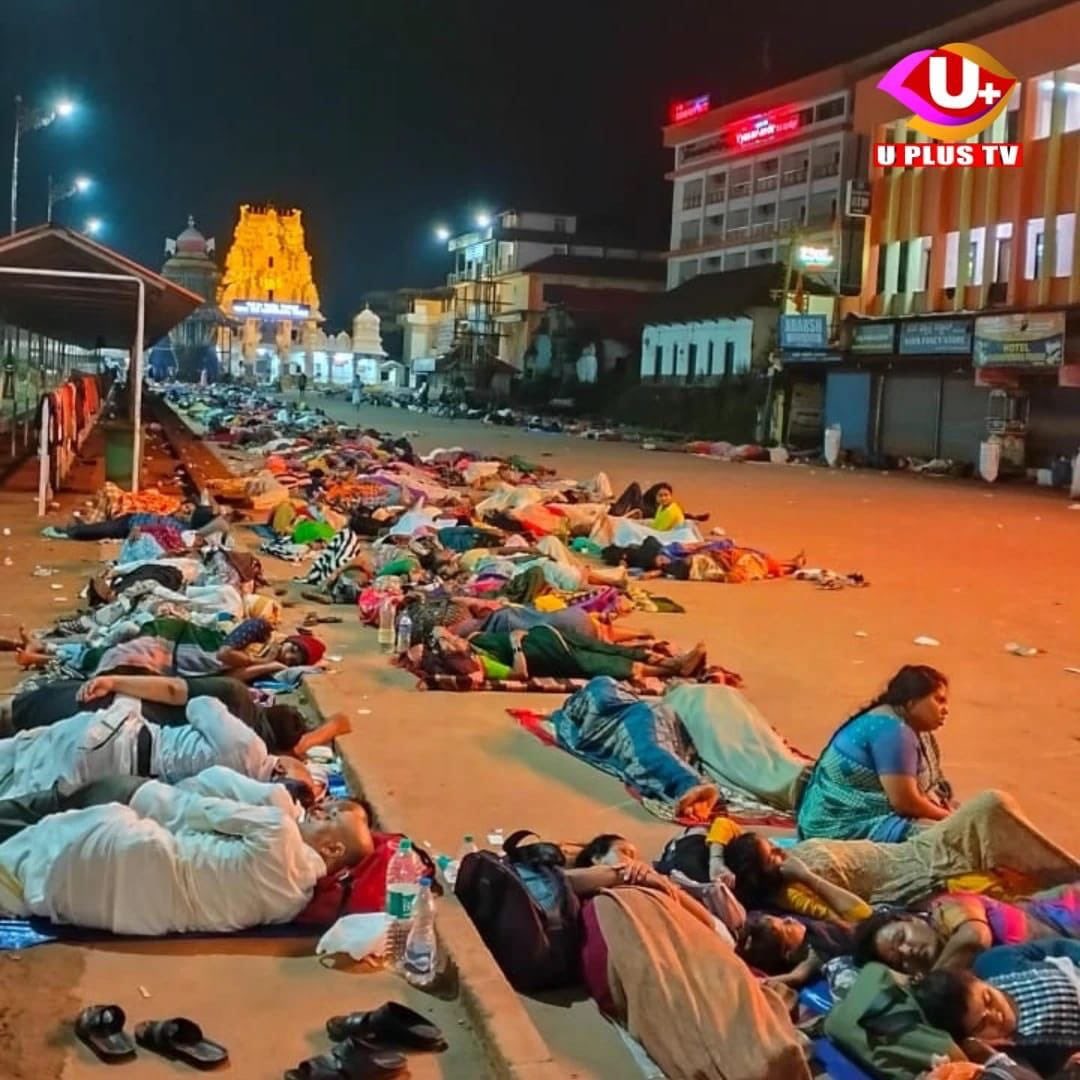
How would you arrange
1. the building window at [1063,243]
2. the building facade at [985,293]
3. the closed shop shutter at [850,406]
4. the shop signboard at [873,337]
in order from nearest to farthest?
the building facade at [985,293], the building window at [1063,243], the shop signboard at [873,337], the closed shop shutter at [850,406]

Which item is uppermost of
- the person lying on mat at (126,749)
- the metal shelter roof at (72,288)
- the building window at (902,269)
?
the building window at (902,269)

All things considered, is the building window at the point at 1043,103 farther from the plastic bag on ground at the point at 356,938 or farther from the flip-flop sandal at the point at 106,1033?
the flip-flop sandal at the point at 106,1033

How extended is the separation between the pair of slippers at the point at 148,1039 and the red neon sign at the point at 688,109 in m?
70.2

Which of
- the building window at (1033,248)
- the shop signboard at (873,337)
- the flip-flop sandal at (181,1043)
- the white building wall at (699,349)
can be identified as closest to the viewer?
the flip-flop sandal at (181,1043)

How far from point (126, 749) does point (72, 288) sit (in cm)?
1656

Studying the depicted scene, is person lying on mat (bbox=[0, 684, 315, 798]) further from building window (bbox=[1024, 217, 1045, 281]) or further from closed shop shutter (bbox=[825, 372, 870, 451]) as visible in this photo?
closed shop shutter (bbox=[825, 372, 870, 451])

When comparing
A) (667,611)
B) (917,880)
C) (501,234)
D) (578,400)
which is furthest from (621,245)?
(917,880)

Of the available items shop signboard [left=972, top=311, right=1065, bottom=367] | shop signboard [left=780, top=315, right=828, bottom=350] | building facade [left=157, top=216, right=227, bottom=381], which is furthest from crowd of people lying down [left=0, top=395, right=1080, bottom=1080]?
building facade [left=157, top=216, right=227, bottom=381]

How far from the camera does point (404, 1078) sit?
13.0 feet

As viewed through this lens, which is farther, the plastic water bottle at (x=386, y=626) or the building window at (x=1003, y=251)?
the building window at (x=1003, y=251)

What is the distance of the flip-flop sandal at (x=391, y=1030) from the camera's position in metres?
4.13

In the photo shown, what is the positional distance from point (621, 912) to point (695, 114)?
70156 millimetres

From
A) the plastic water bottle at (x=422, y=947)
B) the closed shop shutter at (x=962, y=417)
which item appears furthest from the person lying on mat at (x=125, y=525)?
the closed shop shutter at (x=962, y=417)

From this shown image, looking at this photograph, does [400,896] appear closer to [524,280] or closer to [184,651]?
[184,651]
